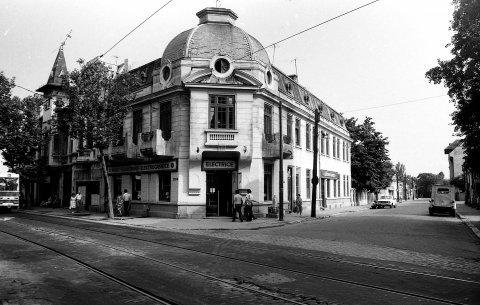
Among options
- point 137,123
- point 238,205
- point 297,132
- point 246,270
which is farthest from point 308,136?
point 246,270

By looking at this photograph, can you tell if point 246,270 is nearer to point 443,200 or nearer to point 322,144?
point 443,200

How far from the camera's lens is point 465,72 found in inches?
715

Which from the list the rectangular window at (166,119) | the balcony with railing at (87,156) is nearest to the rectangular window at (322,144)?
the rectangular window at (166,119)

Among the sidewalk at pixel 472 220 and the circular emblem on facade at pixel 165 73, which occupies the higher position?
the circular emblem on facade at pixel 165 73

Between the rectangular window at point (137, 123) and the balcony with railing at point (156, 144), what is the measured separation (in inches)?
118

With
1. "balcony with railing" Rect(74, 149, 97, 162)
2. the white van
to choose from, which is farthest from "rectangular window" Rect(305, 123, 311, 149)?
"balcony with railing" Rect(74, 149, 97, 162)

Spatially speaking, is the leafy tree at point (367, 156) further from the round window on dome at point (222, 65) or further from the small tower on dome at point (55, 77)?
the small tower on dome at point (55, 77)

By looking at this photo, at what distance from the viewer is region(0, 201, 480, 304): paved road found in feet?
20.0

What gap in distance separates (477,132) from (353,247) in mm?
12440

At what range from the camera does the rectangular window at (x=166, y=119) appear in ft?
80.1

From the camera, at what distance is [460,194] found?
265ft

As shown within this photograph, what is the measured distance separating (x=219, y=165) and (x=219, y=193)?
1936 mm

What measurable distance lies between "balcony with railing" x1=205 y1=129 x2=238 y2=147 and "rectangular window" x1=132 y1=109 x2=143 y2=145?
6.73 meters

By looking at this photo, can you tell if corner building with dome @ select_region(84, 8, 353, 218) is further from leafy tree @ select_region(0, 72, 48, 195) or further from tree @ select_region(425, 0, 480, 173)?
leafy tree @ select_region(0, 72, 48, 195)
